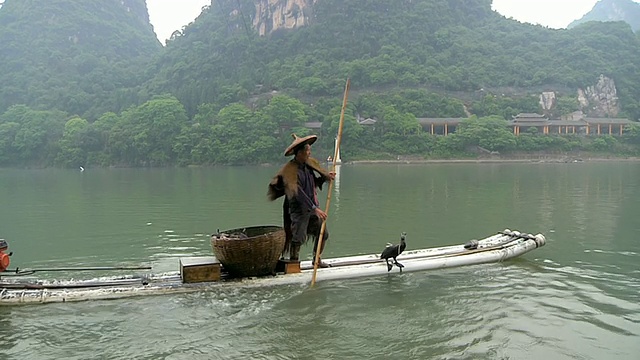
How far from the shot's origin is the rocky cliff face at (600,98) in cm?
7512

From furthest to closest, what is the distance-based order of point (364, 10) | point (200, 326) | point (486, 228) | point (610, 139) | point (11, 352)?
point (364, 10), point (610, 139), point (486, 228), point (200, 326), point (11, 352)

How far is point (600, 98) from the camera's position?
76.2 metres

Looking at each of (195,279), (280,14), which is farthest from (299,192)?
(280,14)

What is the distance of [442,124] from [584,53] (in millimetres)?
36187

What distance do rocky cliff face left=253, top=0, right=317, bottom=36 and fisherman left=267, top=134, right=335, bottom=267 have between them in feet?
317

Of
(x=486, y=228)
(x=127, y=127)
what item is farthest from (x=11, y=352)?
(x=127, y=127)

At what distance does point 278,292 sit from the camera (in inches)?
242

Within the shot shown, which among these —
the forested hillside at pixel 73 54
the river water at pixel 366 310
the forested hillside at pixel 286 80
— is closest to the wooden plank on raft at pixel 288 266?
the river water at pixel 366 310

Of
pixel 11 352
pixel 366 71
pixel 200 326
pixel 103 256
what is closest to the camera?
pixel 11 352

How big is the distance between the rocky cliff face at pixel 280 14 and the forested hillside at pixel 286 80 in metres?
0.52

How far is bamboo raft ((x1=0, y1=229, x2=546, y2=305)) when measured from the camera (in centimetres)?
566

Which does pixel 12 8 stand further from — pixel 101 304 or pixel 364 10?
pixel 101 304

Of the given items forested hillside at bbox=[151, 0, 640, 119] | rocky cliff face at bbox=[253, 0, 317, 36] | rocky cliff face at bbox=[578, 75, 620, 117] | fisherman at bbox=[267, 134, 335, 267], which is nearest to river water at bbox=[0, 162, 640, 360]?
fisherman at bbox=[267, 134, 335, 267]

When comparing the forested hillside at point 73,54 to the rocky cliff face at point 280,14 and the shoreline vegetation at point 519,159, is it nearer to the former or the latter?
the rocky cliff face at point 280,14
